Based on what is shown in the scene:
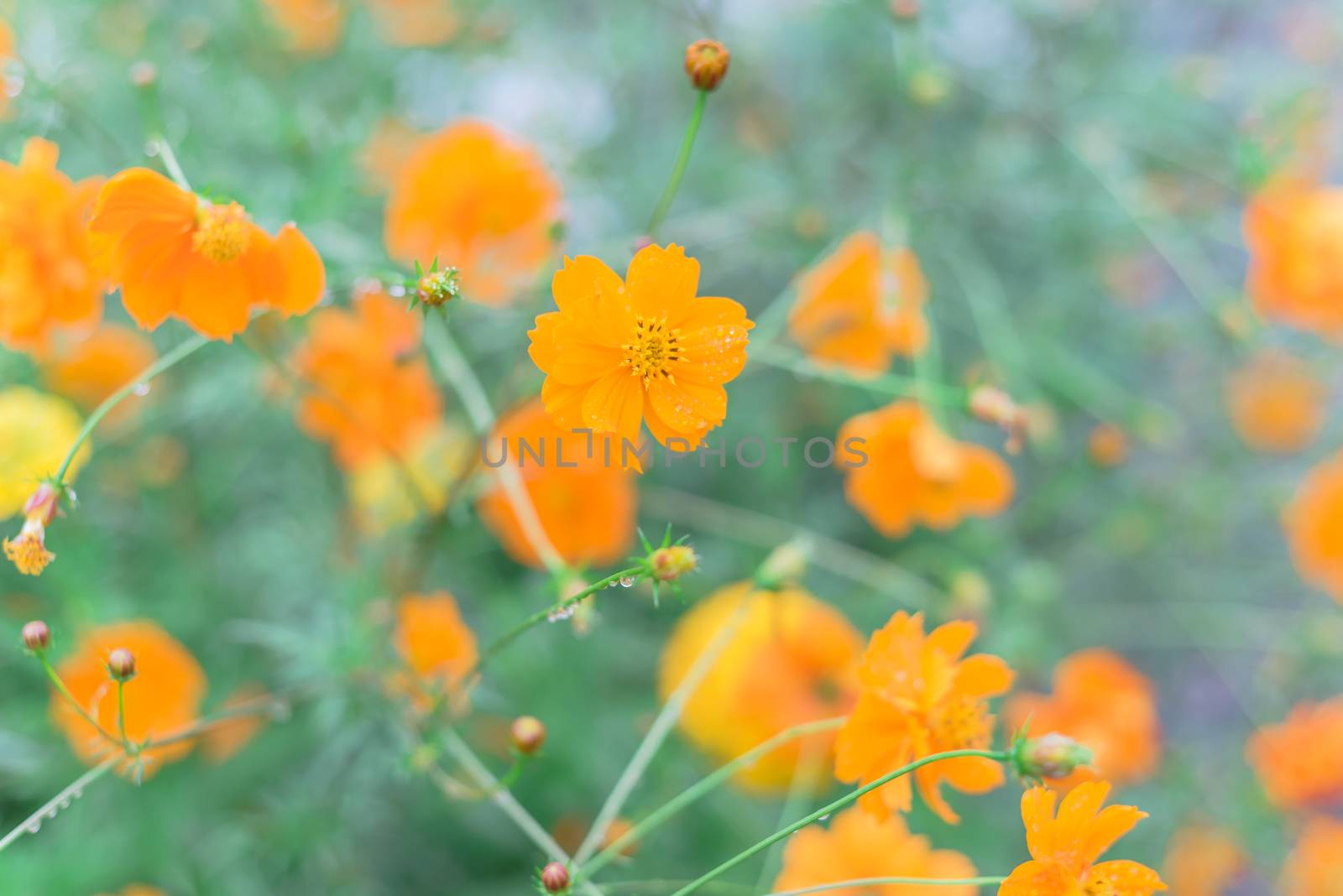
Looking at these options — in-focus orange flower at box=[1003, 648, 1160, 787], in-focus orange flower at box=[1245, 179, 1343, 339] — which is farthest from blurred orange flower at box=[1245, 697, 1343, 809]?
in-focus orange flower at box=[1245, 179, 1343, 339]

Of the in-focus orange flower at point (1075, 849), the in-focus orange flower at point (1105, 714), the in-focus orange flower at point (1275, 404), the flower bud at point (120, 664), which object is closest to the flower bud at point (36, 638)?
the flower bud at point (120, 664)

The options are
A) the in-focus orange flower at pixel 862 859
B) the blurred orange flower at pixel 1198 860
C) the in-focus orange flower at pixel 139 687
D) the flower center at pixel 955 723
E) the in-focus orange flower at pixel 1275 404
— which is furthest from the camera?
the in-focus orange flower at pixel 1275 404

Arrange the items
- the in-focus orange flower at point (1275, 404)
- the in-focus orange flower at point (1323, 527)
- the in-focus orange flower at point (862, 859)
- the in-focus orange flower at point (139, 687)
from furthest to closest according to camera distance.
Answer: the in-focus orange flower at point (1275, 404), the in-focus orange flower at point (1323, 527), the in-focus orange flower at point (139, 687), the in-focus orange flower at point (862, 859)

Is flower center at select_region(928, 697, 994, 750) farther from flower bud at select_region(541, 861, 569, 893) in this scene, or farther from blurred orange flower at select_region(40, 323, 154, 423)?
blurred orange flower at select_region(40, 323, 154, 423)

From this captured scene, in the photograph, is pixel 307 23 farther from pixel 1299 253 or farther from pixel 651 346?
pixel 1299 253

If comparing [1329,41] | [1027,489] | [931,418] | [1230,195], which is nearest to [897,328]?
[931,418]

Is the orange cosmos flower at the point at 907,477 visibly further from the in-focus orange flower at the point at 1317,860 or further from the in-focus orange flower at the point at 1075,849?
the in-focus orange flower at the point at 1317,860

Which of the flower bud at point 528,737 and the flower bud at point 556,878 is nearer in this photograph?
the flower bud at point 556,878

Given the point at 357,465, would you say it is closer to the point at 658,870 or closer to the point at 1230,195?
the point at 658,870
